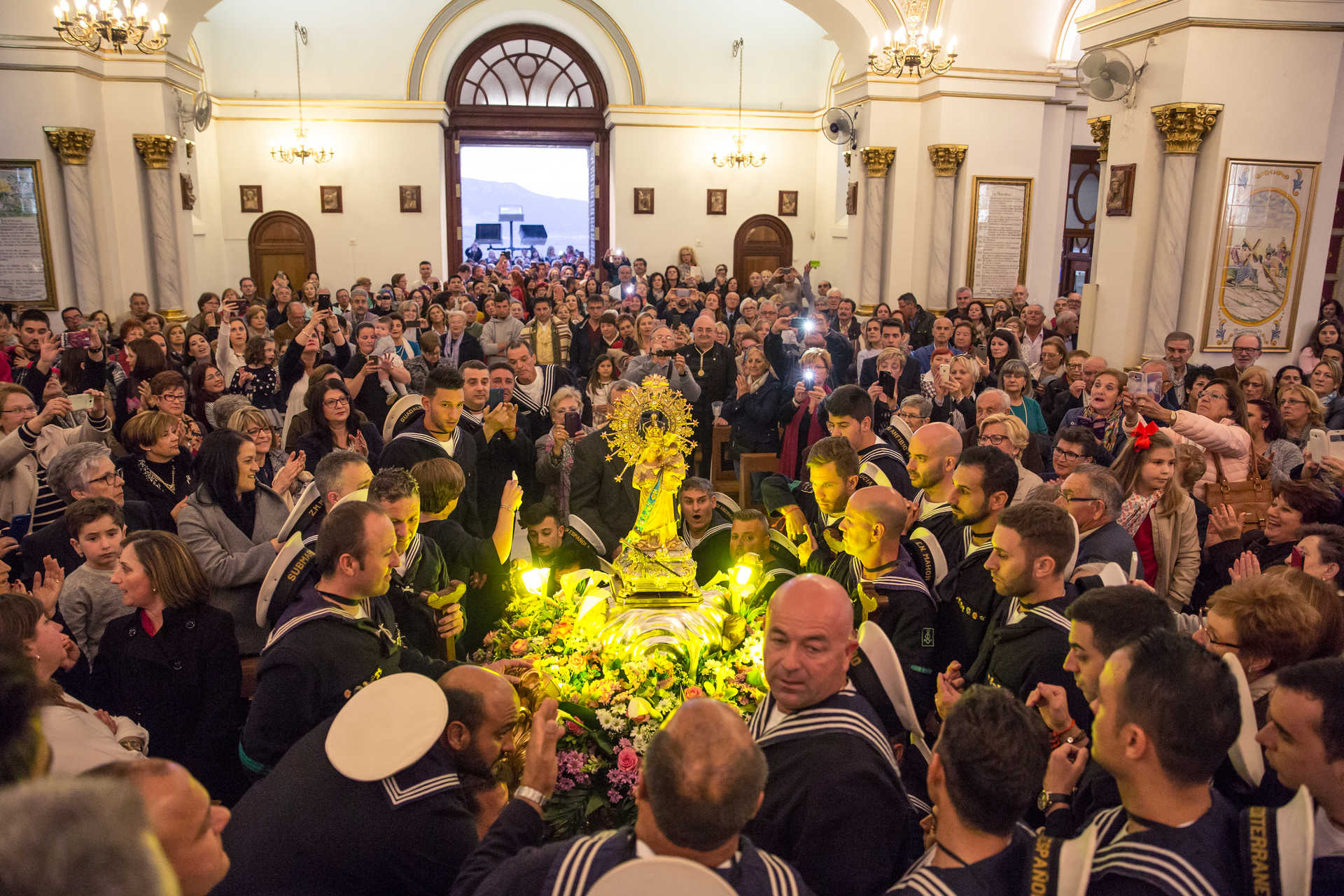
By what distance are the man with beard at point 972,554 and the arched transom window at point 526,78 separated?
54.5ft

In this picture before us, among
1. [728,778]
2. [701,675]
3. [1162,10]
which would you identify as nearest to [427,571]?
[701,675]

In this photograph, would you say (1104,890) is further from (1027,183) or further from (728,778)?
(1027,183)

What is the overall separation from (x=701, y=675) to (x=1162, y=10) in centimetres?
767

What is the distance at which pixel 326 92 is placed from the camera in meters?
Answer: 17.0

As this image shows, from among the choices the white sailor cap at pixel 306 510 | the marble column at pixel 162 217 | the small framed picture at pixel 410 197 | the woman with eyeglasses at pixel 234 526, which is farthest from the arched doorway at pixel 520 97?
the white sailor cap at pixel 306 510

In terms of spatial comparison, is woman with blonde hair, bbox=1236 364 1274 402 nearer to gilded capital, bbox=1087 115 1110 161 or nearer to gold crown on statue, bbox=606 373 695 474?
gilded capital, bbox=1087 115 1110 161

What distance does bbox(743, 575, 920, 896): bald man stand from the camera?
6.73ft

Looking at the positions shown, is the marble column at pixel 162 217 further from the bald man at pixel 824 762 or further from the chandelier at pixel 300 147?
the bald man at pixel 824 762

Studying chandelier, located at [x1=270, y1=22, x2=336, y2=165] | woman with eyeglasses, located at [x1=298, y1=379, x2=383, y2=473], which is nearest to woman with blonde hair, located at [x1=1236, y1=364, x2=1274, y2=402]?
woman with eyeglasses, located at [x1=298, y1=379, x2=383, y2=473]

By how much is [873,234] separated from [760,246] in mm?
6074

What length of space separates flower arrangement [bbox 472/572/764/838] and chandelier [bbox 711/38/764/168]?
1582 centimetres

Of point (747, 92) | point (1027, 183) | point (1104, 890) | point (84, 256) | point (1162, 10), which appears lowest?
point (1104, 890)

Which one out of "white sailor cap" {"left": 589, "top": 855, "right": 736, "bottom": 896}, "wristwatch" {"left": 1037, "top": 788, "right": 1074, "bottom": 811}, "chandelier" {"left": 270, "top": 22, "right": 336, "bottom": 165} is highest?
"chandelier" {"left": 270, "top": 22, "right": 336, "bottom": 165}

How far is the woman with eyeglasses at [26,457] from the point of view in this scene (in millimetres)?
4633
